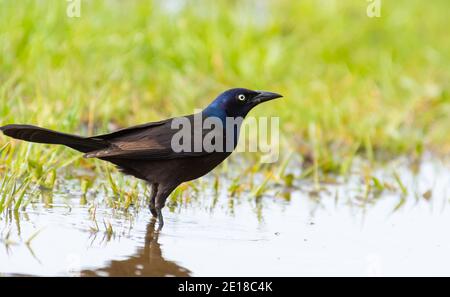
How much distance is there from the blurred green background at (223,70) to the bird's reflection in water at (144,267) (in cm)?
143

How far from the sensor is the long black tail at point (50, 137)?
15.2 ft

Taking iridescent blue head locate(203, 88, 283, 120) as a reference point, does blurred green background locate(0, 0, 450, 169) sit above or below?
above

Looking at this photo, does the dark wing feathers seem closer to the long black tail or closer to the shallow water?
the long black tail

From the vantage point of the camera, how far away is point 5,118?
580cm

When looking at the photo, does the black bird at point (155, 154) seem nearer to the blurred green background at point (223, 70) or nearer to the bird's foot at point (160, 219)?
the bird's foot at point (160, 219)

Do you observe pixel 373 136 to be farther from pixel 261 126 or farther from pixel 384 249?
pixel 384 249

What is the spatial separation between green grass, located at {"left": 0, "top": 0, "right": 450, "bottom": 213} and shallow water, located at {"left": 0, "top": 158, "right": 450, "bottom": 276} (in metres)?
0.46

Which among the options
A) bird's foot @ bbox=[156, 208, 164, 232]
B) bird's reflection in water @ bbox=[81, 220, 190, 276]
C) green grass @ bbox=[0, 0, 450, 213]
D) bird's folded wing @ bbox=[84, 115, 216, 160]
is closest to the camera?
bird's reflection in water @ bbox=[81, 220, 190, 276]

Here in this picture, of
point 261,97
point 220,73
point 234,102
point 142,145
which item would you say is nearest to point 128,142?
point 142,145

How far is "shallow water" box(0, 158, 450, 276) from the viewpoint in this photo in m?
4.04

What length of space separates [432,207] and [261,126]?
192 cm

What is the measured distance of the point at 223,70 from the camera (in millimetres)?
8445

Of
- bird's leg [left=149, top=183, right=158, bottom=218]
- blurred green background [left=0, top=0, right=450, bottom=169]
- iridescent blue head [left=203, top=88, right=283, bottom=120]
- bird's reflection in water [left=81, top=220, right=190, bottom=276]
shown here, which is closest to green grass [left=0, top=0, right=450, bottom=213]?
blurred green background [left=0, top=0, right=450, bottom=169]
